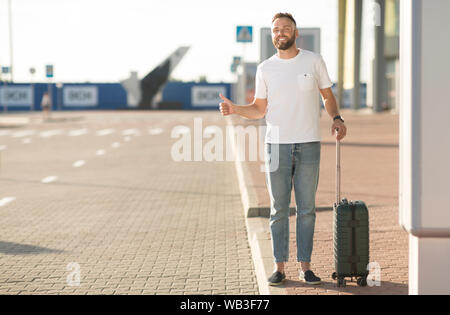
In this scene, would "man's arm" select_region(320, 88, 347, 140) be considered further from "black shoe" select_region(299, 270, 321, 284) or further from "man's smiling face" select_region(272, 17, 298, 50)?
"black shoe" select_region(299, 270, 321, 284)

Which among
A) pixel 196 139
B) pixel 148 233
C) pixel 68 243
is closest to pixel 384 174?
pixel 148 233

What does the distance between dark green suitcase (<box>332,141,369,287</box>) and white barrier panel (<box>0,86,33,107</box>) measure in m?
A: 58.9

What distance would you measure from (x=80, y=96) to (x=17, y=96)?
5077 millimetres

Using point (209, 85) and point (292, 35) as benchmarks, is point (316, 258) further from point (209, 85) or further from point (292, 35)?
point (209, 85)

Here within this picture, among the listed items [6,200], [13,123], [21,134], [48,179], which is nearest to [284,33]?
[6,200]

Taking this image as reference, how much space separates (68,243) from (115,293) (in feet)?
7.24

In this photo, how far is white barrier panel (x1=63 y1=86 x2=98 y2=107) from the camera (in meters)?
62.3

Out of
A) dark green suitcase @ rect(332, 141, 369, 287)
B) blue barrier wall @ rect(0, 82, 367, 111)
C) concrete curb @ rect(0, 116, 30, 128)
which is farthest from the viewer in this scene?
blue barrier wall @ rect(0, 82, 367, 111)

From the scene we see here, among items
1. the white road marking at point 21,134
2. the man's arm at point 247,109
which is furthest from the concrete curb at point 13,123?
the man's arm at point 247,109

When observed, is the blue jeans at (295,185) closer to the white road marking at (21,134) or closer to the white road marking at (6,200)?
the white road marking at (6,200)

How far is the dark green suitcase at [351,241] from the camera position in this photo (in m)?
5.13

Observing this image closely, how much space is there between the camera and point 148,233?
26.2 ft

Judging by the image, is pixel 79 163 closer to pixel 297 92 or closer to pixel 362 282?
pixel 297 92

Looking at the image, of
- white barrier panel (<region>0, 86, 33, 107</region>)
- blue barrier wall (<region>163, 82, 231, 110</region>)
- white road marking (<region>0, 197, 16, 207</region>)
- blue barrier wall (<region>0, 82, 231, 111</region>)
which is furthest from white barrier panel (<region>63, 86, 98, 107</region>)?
white road marking (<region>0, 197, 16, 207</region>)
